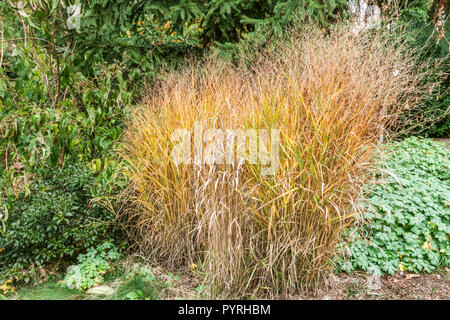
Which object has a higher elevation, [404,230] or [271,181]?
[271,181]

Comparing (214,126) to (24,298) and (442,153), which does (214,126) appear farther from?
(442,153)

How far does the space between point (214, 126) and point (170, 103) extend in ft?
3.24

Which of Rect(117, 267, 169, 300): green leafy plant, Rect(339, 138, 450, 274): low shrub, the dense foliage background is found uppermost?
the dense foliage background

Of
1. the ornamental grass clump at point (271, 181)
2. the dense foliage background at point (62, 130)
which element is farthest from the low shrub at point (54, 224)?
the ornamental grass clump at point (271, 181)

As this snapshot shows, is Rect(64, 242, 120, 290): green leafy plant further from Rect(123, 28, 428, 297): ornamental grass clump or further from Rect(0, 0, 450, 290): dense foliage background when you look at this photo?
Rect(123, 28, 428, 297): ornamental grass clump

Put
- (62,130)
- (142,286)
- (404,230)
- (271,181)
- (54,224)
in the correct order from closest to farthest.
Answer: (271,181), (142,286), (62,130), (54,224), (404,230)

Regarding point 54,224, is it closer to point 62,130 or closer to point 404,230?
point 62,130

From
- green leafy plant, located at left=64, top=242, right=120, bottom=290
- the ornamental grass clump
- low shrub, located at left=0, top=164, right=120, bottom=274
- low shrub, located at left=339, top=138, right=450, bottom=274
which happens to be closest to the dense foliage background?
low shrub, located at left=0, top=164, right=120, bottom=274

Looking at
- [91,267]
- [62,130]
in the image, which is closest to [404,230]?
[91,267]

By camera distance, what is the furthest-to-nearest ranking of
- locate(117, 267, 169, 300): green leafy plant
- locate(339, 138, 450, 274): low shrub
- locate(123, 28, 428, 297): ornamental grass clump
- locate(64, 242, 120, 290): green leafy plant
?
locate(339, 138, 450, 274): low shrub, locate(64, 242, 120, 290): green leafy plant, locate(117, 267, 169, 300): green leafy plant, locate(123, 28, 428, 297): ornamental grass clump

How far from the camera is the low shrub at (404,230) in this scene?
3221mm

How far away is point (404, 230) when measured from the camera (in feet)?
11.5

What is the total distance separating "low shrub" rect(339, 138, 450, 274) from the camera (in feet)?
10.6

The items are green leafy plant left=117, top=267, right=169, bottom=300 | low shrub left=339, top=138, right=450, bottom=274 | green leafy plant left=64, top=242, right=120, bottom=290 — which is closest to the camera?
green leafy plant left=117, top=267, right=169, bottom=300
